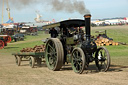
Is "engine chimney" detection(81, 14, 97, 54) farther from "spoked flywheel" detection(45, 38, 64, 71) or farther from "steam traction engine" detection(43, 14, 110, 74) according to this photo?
"spoked flywheel" detection(45, 38, 64, 71)

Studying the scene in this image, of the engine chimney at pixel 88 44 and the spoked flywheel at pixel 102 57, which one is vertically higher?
the engine chimney at pixel 88 44

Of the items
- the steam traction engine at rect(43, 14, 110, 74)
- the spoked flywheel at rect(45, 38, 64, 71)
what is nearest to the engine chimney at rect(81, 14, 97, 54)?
the steam traction engine at rect(43, 14, 110, 74)

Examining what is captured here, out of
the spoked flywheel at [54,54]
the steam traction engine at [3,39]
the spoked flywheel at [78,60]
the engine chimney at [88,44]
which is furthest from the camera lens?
the steam traction engine at [3,39]

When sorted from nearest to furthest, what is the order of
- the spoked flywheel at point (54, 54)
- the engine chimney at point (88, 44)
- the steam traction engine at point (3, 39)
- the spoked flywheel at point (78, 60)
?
the spoked flywheel at point (78, 60) < the engine chimney at point (88, 44) < the spoked flywheel at point (54, 54) < the steam traction engine at point (3, 39)

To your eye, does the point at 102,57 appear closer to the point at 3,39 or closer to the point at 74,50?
the point at 74,50

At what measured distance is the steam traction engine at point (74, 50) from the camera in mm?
8906

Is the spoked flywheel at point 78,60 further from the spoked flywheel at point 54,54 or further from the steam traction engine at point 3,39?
the steam traction engine at point 3,39

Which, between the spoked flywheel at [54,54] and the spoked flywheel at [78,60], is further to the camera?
the spoked flywheel at [54,54]

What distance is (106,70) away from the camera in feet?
29.1

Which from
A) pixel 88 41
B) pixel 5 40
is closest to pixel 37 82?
pixel 88 41

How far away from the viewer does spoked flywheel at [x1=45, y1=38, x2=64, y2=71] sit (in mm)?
9470

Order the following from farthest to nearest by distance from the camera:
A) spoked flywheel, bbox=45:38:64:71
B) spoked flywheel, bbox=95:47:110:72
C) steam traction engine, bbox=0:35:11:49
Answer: steam traction engine, bbox=0:35:11:49 < spoked flywheel, bbox=45:38:64:71 < spoked flywheel, bbox=95:47:110:72

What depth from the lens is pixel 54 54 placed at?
9984 millimetres

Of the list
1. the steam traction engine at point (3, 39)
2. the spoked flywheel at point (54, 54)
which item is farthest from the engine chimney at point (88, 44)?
the steam traction engine at point (3, 39)
